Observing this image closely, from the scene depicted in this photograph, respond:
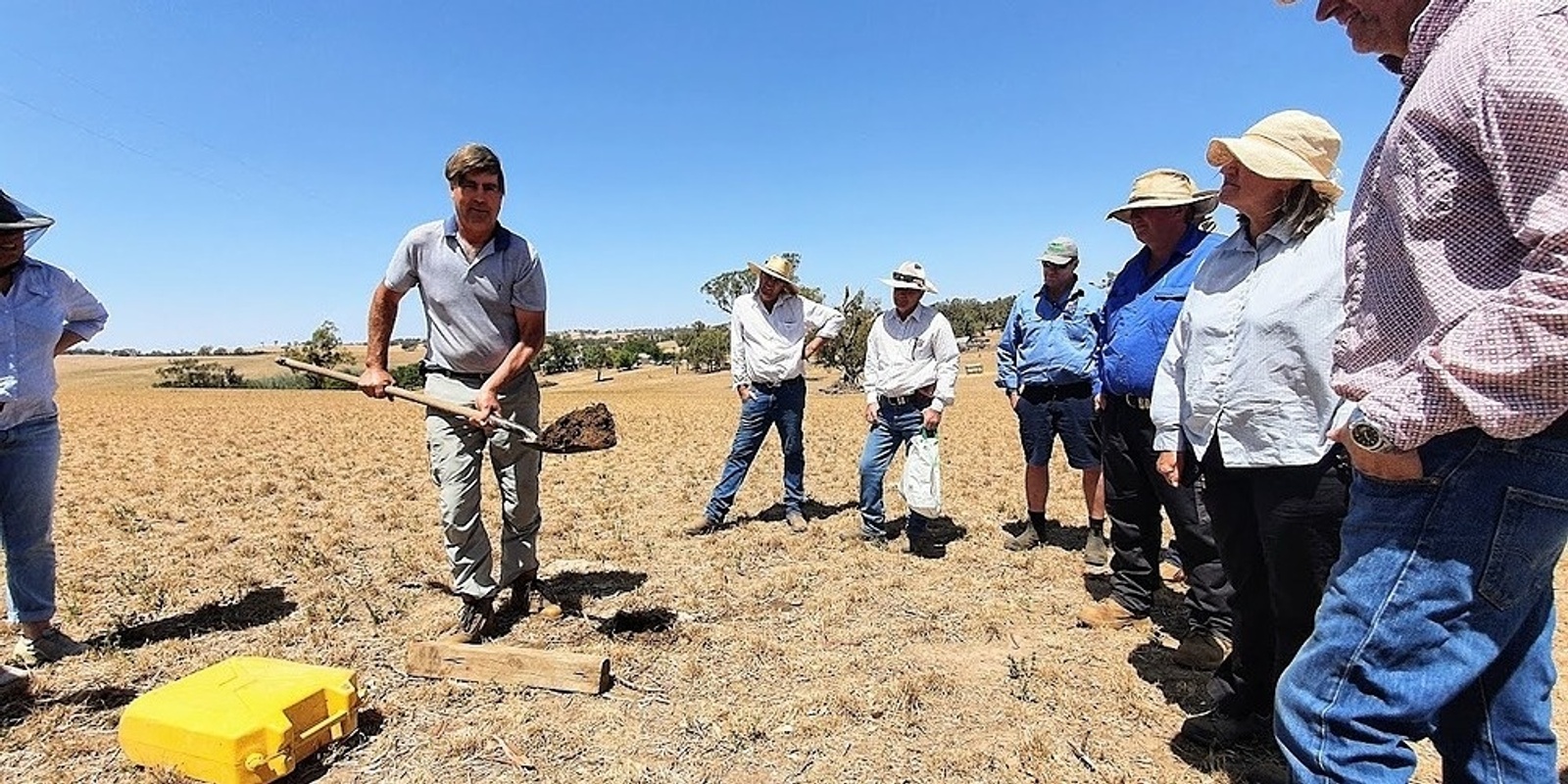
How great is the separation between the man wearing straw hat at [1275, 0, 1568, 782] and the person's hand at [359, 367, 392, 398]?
419 cm

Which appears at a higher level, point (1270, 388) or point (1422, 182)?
point (1422, 182)

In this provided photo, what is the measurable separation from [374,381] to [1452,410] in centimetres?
442

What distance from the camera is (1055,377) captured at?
18.4 feet

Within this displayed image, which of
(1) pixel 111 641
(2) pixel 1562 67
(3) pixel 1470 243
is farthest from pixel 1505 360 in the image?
(1) pixel 111 641

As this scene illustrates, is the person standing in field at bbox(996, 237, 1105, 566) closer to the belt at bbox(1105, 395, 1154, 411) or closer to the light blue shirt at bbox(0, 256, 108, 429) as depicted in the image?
the belt at bbox(1105, 395, 1154, 411)

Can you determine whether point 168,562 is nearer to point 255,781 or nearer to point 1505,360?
point 255,781

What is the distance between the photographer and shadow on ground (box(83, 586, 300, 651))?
432 cm

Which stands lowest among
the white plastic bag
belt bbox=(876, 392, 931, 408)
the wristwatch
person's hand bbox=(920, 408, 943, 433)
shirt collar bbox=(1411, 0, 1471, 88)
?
the white plastic bag

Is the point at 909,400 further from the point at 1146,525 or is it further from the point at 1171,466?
the point at 1171,466

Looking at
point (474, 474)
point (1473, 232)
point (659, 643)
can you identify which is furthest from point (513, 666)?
point (1473, 232)

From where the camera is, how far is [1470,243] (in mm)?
1434

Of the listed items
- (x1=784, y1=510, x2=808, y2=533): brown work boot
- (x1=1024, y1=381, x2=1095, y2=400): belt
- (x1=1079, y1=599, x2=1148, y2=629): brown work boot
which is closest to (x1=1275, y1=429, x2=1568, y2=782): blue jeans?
(x1=1079, y1=599, x2=1148, y2=629): brown work boot

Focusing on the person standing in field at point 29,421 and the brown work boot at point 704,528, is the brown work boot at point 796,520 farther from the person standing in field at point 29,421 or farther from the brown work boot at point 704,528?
the person standing in field at point 29,421

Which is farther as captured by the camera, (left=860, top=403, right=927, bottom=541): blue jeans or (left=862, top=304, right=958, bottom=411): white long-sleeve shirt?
(left=860, top=403, right=927, bottom=541): blue jeans
